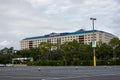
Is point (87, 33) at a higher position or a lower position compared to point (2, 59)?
higher

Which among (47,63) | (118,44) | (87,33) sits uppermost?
(87,33)

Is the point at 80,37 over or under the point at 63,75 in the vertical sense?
over

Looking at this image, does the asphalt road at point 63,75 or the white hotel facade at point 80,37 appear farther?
the white hotel facade at point 80,37

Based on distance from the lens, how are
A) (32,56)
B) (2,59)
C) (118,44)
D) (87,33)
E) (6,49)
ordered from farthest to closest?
(87,33) → (6,49) → (32,56) → (2,59) → (118,44)

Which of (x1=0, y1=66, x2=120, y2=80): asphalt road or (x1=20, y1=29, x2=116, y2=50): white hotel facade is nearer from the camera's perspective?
(x1=0, y1=66, x2=120, y2=80): asphalt road

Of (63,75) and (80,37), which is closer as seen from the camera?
(63,75)

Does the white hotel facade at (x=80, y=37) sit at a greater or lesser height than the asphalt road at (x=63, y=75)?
greater

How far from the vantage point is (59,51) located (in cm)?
10756

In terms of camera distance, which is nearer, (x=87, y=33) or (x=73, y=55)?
(x=73, y=55)

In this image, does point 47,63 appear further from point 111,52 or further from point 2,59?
point 2,59

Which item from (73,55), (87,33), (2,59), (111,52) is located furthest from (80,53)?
(87,33)

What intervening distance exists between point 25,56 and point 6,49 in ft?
45.9

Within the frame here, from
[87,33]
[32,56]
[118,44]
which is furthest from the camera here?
[87,33]

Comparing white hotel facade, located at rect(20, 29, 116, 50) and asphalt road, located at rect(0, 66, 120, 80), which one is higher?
white hotel facade, located at rect(20, 29, 116, 50)
